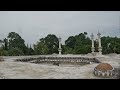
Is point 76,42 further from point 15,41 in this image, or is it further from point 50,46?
point 15,41

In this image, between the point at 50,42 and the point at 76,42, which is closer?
the point at 50,42

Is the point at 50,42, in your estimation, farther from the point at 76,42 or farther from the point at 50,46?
the point at 76,42

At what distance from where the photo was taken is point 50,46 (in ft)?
98.7

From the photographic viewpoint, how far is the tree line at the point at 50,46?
24.8 meters

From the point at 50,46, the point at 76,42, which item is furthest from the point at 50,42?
the point at 76,42

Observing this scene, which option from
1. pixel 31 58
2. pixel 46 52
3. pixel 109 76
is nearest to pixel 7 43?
→ pixel 46 52

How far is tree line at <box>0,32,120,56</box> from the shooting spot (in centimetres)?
2477

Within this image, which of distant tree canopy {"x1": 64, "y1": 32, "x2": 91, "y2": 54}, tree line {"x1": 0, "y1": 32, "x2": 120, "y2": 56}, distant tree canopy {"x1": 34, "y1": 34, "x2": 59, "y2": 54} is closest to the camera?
tree line {"x1": 0, "y1": 32, "x2": 120, "y2": 56}

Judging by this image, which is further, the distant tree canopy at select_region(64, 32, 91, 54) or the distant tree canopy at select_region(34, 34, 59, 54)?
the distant tree canopy at select_region(34, 34, 59, 54)

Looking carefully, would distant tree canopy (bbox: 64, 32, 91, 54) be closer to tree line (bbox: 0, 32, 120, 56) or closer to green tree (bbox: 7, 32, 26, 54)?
tree line (bbox: 0, 32, 120, 56)

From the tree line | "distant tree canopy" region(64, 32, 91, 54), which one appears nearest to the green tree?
the tree line

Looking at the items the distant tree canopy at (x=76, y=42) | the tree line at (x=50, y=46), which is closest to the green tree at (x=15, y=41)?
the tree line at (x=50, y=46)
